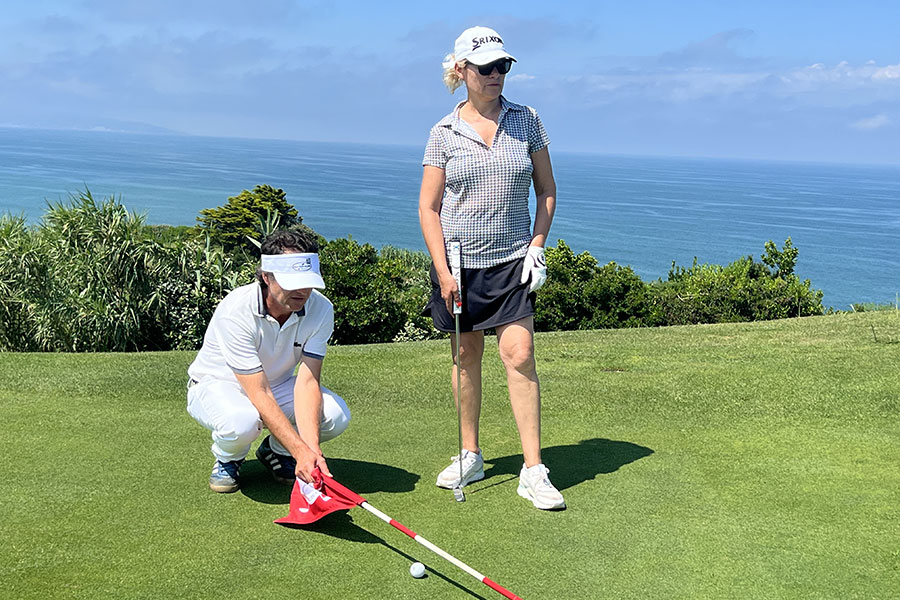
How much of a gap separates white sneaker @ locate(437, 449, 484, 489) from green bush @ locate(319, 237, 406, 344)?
28.6ft

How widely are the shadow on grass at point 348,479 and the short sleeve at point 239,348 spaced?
70cm

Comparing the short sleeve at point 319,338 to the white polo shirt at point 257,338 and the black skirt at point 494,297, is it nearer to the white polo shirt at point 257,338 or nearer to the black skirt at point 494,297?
the white polo shirt at point 257,338

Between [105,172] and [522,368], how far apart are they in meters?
162

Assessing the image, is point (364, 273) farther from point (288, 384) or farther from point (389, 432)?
point (288, 384)

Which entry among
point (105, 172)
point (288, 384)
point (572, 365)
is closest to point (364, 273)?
point (572, 365)

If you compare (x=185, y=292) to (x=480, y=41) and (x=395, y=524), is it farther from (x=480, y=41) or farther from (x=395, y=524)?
(x=395, y=524)

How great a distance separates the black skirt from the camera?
4.52m

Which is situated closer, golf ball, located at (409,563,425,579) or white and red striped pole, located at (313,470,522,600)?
white and red striped pole, located at (313,470,522,600)

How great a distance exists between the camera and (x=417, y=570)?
353 cm

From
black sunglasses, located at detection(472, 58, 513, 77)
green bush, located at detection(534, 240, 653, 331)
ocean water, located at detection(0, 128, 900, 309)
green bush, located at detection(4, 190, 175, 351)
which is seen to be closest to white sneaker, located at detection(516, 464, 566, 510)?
black sunglasses, located at detection(472, 58, 513, 77)

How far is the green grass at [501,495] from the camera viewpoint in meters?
3.54

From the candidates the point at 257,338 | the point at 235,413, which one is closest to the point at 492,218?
the point at 257,338

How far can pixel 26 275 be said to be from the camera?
1072 centimetres

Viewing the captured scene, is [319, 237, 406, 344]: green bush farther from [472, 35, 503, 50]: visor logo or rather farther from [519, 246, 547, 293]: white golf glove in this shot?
[472, 35, 503, 50]: visor logo
